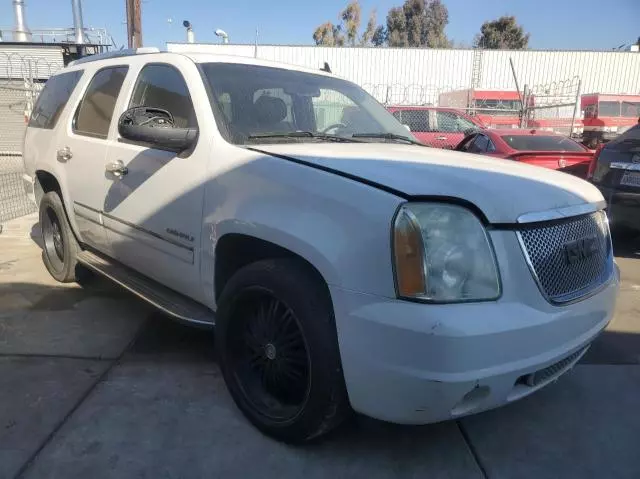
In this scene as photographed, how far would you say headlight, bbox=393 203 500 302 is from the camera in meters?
1.95

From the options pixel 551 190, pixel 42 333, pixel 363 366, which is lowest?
pixel 42 333

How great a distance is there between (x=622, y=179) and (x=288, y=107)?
14.2ft

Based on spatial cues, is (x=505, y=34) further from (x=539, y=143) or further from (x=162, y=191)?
(x=162, y=191)

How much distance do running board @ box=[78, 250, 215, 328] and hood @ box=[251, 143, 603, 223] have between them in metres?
1.02

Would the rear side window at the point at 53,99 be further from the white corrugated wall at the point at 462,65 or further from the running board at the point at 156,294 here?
the white corrugated wall at the point at 462,65

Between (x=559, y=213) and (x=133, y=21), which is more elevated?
(x=133, y=21)

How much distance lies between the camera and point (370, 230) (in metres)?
2.00

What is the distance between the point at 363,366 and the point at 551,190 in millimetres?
1198

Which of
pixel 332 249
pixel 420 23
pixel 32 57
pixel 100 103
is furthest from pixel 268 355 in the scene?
pixel 420 23

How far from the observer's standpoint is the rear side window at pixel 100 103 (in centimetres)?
379

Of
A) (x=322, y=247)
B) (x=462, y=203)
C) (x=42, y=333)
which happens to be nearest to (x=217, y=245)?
(x=322, y=247)

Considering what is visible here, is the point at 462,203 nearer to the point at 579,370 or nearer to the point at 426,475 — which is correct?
the point at 426,475

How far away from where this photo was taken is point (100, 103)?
398 cm

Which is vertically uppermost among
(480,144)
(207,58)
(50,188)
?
(207,58)
